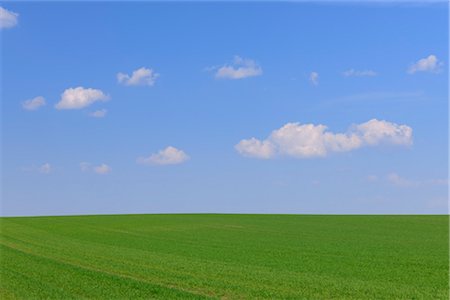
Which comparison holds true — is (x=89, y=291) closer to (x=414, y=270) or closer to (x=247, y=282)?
(x=247, y=282)

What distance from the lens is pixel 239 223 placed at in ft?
223

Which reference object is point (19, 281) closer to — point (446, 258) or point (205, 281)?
point (205, 281)

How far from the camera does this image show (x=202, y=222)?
7050 cm

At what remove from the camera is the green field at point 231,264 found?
75.9 ft

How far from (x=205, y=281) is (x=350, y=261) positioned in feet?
33.3

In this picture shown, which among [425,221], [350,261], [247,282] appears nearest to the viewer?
[247,282]

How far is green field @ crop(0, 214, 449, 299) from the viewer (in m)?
23.1

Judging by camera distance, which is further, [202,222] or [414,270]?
[202,222]

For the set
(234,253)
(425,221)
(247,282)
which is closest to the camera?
(247,282)

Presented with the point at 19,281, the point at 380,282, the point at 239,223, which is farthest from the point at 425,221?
the point at 19,281

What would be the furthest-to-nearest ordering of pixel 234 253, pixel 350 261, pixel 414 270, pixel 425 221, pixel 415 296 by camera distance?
pixel 425 221
pixel 234 253
pixel 350 261
pixel 414 270
pixel 415 296

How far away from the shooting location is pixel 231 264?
101ft

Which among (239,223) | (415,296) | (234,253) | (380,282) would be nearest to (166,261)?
(234,253)

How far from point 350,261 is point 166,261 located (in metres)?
9.54
